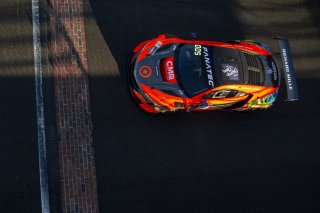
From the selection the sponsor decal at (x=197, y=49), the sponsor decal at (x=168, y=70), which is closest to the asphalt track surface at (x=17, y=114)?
the sponsor decal at (x=168, y=70)

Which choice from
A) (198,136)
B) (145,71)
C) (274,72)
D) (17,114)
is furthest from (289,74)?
(17,114)

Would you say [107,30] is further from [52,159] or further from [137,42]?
[52,159]

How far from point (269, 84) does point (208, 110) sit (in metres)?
1.82

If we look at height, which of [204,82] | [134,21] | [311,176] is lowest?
[311,176]

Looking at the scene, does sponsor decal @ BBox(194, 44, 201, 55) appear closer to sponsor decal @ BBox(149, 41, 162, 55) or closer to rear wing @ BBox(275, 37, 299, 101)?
sponsor decal @ BBox(149, 41, 162, 55)

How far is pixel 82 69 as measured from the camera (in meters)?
9.45

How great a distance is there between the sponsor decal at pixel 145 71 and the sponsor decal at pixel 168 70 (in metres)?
0.33

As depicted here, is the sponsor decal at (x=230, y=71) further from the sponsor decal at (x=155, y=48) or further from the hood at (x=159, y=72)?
the sponsor decal at (x=155, y=48)

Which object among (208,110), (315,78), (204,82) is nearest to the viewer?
(204,82)

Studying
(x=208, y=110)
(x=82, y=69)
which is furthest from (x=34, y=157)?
(x=208, y=110)

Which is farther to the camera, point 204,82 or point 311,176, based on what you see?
point 311,176

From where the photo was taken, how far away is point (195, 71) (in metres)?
8.76

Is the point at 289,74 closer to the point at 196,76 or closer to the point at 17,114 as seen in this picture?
the point at 196,76

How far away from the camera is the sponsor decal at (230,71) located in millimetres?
8805
